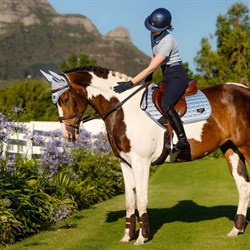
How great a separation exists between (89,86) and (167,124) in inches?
53.8

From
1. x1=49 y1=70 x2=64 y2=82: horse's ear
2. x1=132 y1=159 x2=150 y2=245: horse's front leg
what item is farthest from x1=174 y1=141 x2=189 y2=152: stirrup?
x1=49 y1=70 x2=64 y2=82: horse's ear

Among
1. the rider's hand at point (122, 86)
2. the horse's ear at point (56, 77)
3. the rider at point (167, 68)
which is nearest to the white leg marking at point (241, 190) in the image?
the rider at point (167, 68)

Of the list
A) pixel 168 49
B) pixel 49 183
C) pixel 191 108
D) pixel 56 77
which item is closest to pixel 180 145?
pixel 191 108

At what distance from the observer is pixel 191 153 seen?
8.31m

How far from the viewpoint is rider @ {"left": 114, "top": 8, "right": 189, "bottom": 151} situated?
25.9ft

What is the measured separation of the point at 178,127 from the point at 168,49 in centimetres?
119

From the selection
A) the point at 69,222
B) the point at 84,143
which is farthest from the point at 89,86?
the point at 84,143

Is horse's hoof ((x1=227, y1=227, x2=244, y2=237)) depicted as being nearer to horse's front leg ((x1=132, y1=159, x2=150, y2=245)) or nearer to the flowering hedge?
horse's front leg ((x1=132, y1=159, x2=150, y2=245))

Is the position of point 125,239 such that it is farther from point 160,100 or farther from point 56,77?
point 56,77

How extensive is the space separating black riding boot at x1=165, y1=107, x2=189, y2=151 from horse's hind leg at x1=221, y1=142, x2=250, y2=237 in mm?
1275

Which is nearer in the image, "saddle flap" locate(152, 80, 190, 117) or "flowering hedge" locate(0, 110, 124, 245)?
"saddle flap" locate(152, 80, 190, 117)

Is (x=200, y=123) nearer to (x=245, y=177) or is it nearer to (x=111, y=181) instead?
(x=245, y=177)

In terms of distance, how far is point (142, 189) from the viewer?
7.99 meters

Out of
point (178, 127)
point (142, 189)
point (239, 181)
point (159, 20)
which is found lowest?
point (239, 181)
